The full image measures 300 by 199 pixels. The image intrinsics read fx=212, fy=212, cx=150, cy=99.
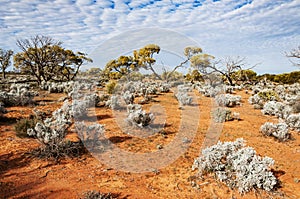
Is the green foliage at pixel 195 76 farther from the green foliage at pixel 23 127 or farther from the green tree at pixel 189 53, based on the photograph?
the green foliage at pixel 23 127

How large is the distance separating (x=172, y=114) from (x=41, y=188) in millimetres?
8396

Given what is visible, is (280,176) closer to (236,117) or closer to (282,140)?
(282,140)

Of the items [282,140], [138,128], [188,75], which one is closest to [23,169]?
[138,128]

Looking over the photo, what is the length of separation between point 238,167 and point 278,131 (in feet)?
15.3

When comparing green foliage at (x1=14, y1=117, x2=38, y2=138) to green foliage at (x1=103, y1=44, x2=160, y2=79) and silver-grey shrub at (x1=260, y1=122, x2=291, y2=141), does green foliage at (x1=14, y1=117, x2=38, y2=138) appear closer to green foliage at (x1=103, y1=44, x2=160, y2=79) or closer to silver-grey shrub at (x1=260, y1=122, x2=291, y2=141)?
silver-grey shrub at (x1=260, y1=122, x2=291, y2=141)

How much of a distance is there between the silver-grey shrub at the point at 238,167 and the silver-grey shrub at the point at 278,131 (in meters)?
3.25

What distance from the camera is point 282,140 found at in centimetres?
853

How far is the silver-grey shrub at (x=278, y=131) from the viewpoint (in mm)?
8563

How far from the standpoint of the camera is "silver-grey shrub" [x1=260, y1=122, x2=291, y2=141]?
28.1 ft

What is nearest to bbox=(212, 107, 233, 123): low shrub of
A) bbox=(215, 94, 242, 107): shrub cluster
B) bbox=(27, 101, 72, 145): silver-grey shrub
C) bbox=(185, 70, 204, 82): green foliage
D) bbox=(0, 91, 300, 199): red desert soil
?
Result: bbox=(0, 91, 300, 199): red desert soil

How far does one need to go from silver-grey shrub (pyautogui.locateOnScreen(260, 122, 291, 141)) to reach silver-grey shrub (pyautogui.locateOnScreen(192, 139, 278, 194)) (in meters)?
3.25

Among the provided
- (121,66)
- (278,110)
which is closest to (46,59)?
(121,66)

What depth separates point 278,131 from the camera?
8891 mm

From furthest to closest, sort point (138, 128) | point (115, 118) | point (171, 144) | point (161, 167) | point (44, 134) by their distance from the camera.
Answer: point (115, 118) < point (138, 128) < point (171, 144) < point (44, 134) < point (161, 167)
